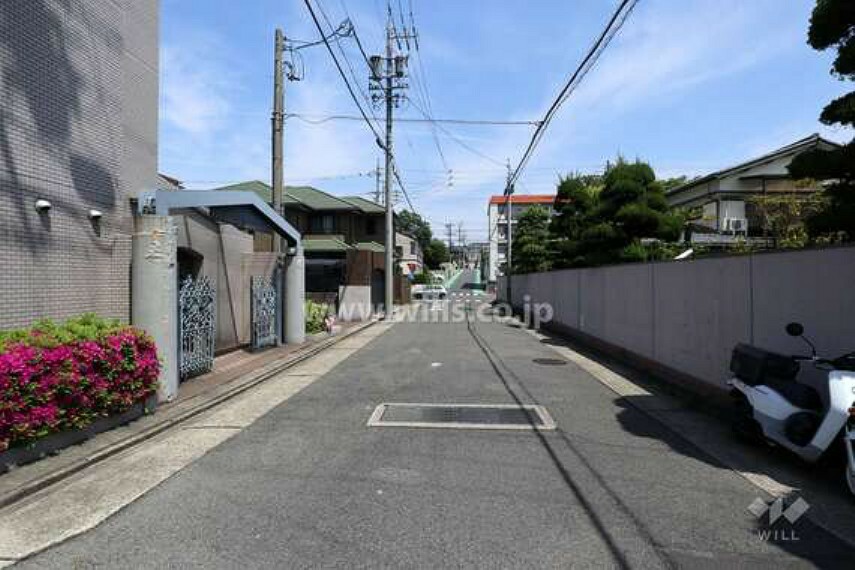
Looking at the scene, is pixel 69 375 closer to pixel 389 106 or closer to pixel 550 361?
pixel 550 361

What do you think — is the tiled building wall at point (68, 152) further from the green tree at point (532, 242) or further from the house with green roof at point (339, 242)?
the green tree at point (532, 242)

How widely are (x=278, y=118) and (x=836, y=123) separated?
1207cm

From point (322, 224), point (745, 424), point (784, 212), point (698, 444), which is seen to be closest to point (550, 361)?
point (698, 444)

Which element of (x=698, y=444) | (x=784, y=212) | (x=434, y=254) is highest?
(x=434, y=254)

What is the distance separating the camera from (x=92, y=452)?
18.4ft

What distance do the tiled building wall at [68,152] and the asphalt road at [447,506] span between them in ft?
11.1

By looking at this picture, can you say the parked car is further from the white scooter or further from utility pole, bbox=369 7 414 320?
the white scooter

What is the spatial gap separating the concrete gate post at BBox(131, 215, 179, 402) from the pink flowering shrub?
539mm

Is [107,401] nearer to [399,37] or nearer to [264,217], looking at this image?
[264,217]

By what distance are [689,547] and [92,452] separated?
5.24 metres

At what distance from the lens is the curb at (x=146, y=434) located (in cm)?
465

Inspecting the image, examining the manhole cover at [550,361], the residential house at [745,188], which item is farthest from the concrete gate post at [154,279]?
the residential house at [745,188]

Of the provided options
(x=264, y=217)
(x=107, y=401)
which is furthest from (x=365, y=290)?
(x=107, y=401)

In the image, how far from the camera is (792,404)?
16.6 ft
